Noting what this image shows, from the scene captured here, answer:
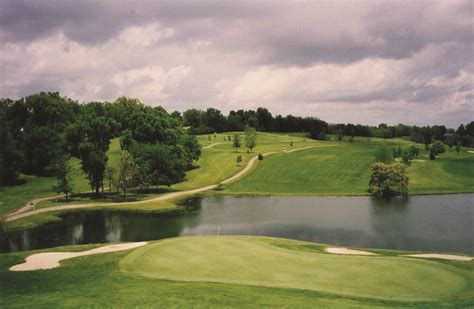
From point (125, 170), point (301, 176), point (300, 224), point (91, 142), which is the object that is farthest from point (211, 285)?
point (301, 176)

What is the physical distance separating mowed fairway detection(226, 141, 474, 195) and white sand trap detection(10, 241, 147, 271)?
44.1 m

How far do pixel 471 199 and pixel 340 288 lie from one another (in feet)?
190

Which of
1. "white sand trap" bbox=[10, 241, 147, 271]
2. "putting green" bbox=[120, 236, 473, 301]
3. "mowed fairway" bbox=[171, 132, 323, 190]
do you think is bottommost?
"white sand trap" bbox=[10, 241, 147, 271]

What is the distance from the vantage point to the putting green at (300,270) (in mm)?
22969

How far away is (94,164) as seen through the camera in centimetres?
7369

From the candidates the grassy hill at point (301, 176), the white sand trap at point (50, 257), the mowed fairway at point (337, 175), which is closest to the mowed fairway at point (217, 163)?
the grassy hill at point (301, 176)

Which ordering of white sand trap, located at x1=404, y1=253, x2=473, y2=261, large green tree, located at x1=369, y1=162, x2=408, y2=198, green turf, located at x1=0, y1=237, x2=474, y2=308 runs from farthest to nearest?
large green tree, located at x1=369, y1=162, x2=408, y2=198 < white sand trap, located at x1=404, y1=253, x2=473, y2=261 < green turf, located at x1=0, y1=237, x2=474, y2=308

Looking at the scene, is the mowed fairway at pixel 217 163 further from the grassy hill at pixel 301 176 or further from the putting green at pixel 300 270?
the putting green at pixel 300 270

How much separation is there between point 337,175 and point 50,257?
6640cm

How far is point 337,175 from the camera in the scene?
297 ft

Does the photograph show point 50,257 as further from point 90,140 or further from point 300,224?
point 90,140

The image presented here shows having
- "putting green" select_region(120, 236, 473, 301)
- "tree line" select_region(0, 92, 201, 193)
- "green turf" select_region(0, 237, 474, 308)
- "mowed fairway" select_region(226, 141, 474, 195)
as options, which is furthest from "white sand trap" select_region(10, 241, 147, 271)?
"mowed fairway" select_region(226, 141, 474, 195)

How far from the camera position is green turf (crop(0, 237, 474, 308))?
1995cm

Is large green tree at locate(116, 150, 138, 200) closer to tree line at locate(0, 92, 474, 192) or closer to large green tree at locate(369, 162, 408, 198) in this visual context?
tree line at locate(0, 92, 474, 192)
